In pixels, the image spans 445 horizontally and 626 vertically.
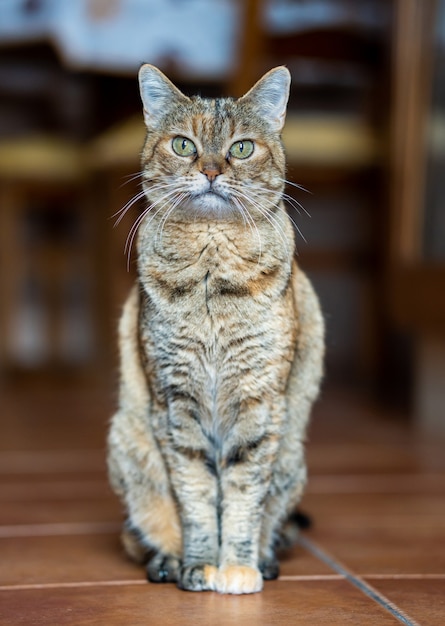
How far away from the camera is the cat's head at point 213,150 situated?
1186 millimetres

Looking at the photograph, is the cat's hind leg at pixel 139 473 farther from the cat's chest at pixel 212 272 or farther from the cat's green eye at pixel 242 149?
the cat's green eye at pixel 242 149

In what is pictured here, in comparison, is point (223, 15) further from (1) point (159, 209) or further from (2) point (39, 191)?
(1) point (159, 209)

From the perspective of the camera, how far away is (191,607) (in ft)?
3.68

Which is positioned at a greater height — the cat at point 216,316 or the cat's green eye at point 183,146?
the cat's green eye at point 183,146

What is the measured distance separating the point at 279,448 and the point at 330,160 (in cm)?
196

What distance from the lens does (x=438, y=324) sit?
246cm

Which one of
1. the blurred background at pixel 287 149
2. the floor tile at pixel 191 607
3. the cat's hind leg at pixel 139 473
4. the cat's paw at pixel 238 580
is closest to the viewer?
the floor tile at pixel 191 607

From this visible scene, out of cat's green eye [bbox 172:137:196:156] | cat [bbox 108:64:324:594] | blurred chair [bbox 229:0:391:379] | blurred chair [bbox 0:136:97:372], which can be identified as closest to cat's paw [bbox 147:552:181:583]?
cat [bbox 108:64:324:594]

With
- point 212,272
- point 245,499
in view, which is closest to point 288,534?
point 245,499

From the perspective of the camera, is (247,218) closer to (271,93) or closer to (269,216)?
(269,216)

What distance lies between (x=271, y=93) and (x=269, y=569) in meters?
0.65

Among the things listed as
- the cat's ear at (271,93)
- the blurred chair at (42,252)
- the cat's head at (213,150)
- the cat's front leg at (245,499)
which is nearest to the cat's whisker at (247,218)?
the cat's head at (213,150)

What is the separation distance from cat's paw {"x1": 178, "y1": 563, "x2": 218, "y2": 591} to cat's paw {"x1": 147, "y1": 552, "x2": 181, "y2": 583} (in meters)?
0.03

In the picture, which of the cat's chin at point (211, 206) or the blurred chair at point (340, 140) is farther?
the blurred chair at point (340, 140)
